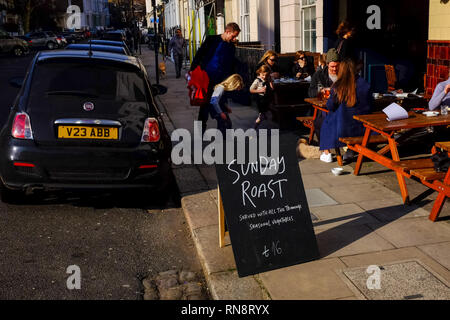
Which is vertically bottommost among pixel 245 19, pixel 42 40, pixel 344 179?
pixel 344 179

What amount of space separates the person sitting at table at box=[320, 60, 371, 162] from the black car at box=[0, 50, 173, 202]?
2376 millimetres

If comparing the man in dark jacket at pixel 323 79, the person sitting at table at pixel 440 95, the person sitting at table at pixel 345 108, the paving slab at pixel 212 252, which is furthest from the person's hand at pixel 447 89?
the paving slab at pixel 212 252

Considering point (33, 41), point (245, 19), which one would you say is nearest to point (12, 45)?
point (33, 41)

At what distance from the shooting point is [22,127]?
17.4 ft

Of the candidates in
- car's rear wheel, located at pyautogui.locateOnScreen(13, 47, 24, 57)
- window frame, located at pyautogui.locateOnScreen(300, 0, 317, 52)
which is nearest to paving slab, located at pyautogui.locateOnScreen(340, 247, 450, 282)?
window frame, located at pyautogui.locateOnScreen(300, 0, 317, 52)

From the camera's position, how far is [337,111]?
6906mm

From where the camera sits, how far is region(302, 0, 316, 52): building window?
13.4 metres

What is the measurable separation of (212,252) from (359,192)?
2.26 metres

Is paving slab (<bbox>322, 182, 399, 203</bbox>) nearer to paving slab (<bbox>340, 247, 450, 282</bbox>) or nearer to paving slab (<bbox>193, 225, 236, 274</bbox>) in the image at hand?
paving slab (<bbox>340, 247, 450, 282</bbox>)

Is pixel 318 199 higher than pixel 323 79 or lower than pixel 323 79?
lower

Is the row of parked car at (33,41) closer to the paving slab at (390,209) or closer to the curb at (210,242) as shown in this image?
the curb at (210,242)

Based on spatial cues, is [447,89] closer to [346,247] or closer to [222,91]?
[346,247]

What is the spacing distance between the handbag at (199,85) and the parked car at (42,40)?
42435 mm

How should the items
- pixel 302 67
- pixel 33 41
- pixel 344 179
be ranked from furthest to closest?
pixel 33 41
pixel 302 67
pixel 344 179
